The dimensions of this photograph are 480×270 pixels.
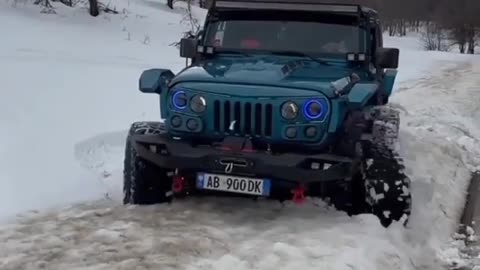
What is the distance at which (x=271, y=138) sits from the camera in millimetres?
5879

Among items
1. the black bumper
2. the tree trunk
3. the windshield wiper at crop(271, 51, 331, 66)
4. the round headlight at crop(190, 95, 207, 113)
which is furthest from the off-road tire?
the tree trunk

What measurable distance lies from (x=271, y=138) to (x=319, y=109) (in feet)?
1.44

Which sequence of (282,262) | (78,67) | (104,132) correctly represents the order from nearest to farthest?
1. (282,262)
2. (104,132)
3. (78,67)

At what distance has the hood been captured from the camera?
19.4 feet

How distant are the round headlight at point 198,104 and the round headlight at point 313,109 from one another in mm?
811

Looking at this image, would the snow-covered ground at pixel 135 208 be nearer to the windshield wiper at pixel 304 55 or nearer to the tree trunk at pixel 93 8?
the windshield wiper at pixel 304 55

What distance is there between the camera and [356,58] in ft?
22.5

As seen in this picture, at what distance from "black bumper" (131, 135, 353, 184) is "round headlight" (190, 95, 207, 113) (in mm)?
291

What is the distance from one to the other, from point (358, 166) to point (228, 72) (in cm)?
133

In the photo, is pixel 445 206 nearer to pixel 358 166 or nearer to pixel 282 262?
pixel 358 166

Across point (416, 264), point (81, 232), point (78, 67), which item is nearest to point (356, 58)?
point (416, 264)

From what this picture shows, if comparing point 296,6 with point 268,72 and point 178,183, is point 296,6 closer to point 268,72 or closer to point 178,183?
point 268,72

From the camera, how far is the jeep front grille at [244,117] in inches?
230

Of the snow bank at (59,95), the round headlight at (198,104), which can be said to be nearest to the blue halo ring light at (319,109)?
the round headlight at (198,104)
